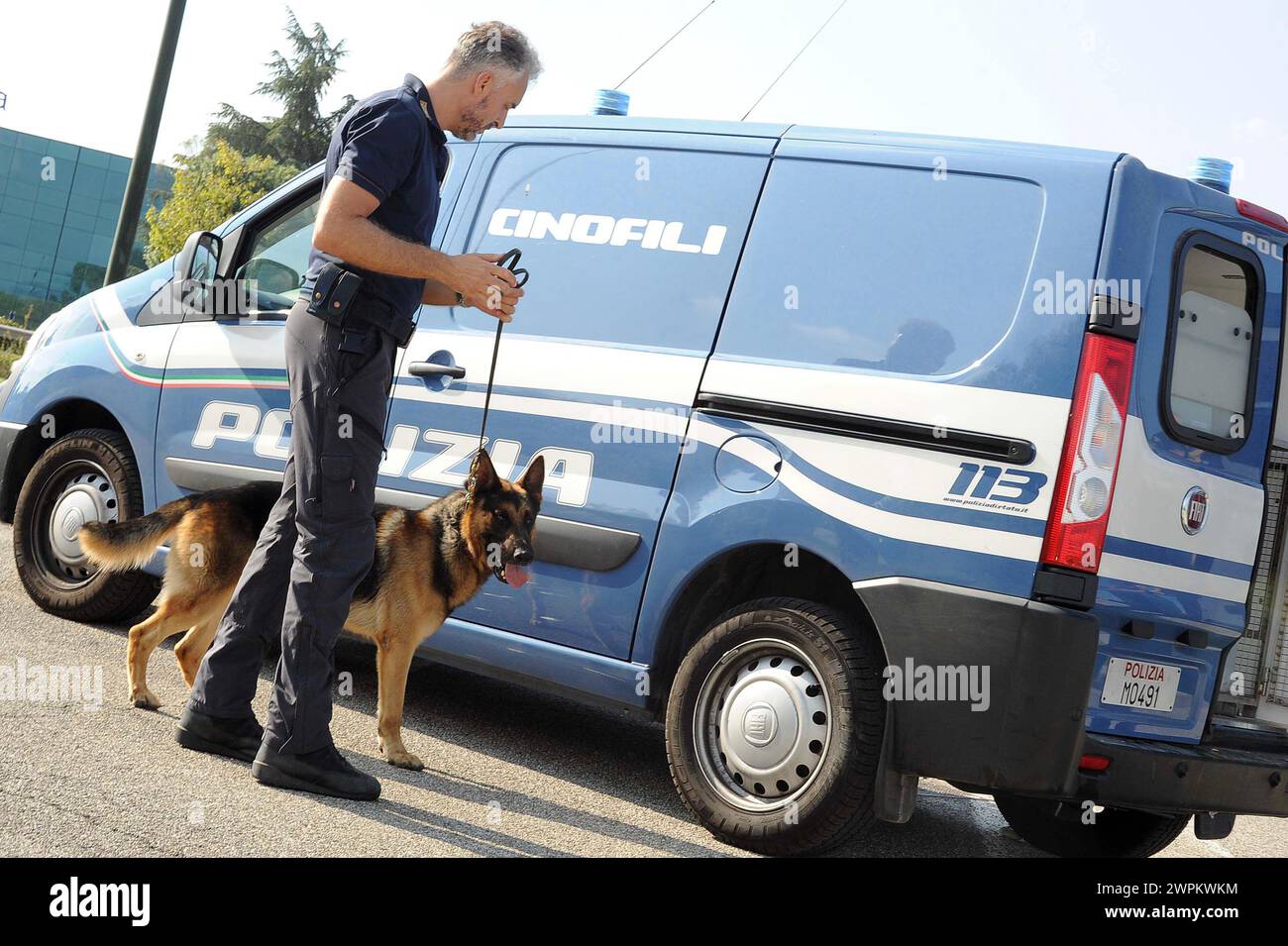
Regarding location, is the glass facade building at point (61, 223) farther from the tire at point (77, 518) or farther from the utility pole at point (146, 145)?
the tire at point (77, 518)

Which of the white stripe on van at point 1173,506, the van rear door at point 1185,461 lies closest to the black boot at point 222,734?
the van rear door at point 1185,461

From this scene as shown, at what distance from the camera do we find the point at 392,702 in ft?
13.3

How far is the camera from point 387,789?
146 inches

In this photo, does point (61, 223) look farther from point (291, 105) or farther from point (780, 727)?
point (780, 727)

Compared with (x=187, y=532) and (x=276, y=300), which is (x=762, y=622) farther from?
(x=276, y=300)

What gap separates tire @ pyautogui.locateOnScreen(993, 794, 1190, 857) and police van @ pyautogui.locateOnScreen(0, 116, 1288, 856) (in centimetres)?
1

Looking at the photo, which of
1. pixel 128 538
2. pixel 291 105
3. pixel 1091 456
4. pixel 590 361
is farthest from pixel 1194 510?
pixel 291 105

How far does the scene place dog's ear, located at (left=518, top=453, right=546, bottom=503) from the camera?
13.6 feet

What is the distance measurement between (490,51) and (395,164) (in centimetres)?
47

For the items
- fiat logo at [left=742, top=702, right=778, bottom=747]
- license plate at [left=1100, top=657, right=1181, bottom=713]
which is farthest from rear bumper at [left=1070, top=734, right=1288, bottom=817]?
fiat logo at [left=742, top=702, right=778, bottom=747]

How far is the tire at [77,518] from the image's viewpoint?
209 inches

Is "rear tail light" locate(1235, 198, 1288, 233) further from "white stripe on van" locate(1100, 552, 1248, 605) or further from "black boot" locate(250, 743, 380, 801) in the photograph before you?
"black boot" locate(250, 743, 380, 801)

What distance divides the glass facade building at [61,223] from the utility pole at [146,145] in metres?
38.5
